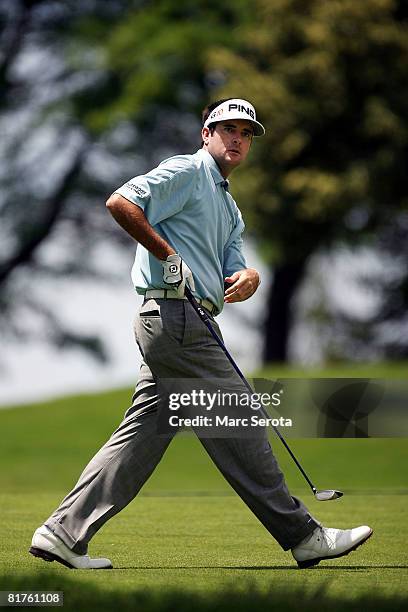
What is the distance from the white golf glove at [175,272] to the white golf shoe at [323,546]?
118cm

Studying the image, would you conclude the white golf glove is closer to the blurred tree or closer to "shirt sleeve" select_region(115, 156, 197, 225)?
"shirt sleeve" select_region(115, 156, 197, 225)

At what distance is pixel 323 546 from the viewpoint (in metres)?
5.58

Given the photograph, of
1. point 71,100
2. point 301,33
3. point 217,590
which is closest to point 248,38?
point 301,33

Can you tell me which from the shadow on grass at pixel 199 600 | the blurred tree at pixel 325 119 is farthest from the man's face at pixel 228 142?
the blurred tree at pixel 325 119

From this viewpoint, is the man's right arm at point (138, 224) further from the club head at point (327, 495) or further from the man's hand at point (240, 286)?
the club head at point (327, 495)

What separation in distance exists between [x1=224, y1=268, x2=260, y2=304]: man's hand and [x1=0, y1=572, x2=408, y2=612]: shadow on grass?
158cm

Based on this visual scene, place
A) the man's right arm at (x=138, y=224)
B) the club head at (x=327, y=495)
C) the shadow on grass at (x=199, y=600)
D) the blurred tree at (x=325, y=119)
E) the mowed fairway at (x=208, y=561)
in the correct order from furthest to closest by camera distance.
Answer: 1. the blurred tree at (x=325, y=119)
2. the club head at (x=327, y=495)
3. the man's right arm at (x=138, y=224)
4. the mowed fairway at (x=208, y=561)
5. the shadow on grass at (x=199, y=600)

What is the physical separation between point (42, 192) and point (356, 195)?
9.31m

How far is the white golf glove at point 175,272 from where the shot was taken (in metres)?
5.41

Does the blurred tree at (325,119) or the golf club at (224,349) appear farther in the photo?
the blurred tree at (325,119)

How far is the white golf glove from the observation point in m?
5.41

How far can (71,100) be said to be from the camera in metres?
28.8

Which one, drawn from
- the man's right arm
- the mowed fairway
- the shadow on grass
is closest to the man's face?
the man's right arm

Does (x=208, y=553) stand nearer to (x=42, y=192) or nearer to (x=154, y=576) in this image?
(x=154, y=576)
